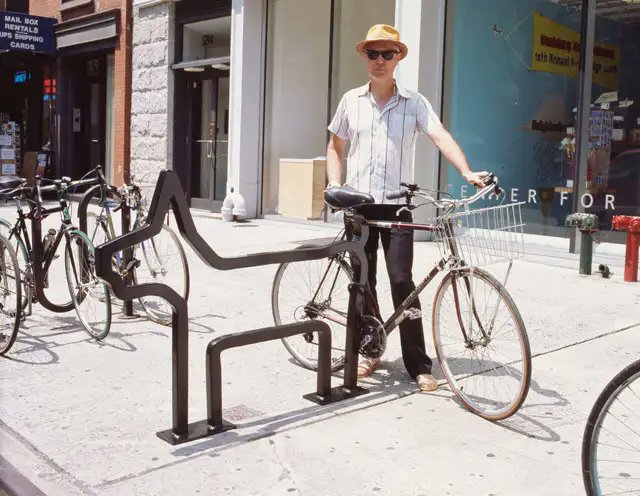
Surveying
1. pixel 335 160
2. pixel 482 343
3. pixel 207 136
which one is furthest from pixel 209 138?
pixel 482 343

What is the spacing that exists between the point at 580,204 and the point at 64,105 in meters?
13.2

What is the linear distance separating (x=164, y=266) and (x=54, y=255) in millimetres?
825

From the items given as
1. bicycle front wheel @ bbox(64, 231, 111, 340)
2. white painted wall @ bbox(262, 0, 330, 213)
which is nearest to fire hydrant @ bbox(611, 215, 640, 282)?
bicycle front wheel @ bbox(64, 231, 111, 340)

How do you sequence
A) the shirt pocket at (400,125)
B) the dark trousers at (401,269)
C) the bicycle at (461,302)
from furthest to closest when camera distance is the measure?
the shirt pocket at (400,125), the dark trousers at (401,269), the bicycle at (461,302)

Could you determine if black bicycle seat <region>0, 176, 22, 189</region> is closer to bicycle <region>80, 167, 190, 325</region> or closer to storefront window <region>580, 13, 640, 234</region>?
bicycle <region>80, 167, 190, 325</region>

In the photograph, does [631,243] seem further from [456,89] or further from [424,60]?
[424,60]

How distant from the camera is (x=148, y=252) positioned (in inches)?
251

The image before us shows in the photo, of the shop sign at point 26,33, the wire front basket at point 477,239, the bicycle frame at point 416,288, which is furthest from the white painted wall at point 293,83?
the wire front basket at point 477,239

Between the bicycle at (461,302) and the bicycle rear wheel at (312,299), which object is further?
the bicycle rear wheel at (312,299)

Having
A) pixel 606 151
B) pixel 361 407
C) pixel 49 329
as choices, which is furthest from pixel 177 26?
pixel 361 407

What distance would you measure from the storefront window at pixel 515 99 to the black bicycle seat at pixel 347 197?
19.8 feet

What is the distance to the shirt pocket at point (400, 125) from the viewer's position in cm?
473

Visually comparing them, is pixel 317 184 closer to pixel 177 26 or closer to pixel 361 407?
pixel 177 26

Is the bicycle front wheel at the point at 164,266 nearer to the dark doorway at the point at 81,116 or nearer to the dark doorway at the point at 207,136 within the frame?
the dark doorway at the point at 207,136
